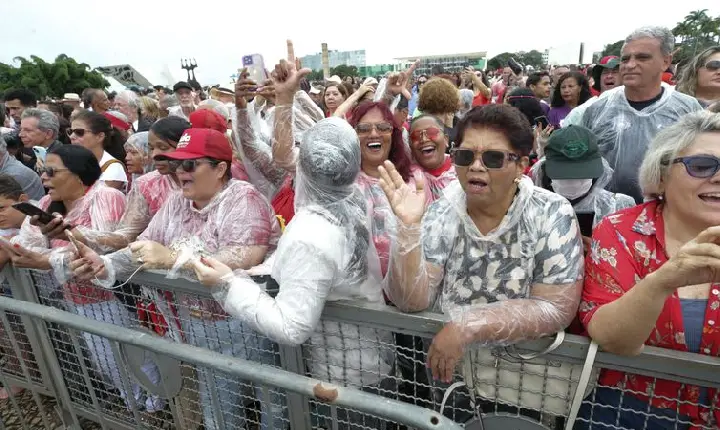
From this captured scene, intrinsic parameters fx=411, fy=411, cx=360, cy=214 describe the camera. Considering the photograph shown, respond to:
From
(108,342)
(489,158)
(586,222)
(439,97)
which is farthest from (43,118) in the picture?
(586,222)

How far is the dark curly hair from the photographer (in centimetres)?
400

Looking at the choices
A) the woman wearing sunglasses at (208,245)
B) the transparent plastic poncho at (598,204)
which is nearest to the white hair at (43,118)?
the woman wearing sunglasses at (208,245)

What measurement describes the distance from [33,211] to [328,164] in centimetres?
162

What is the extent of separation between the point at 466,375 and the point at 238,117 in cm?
242

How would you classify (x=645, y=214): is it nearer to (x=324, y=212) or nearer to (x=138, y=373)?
(x=324, y=212)

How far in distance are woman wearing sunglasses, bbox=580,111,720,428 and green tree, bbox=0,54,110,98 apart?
42.0 m

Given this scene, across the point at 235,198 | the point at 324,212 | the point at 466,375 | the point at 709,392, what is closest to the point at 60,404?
the point at 235,198

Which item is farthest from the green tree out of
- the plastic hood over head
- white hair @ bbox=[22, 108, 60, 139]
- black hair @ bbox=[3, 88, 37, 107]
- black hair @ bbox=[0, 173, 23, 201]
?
the plastic hood over head

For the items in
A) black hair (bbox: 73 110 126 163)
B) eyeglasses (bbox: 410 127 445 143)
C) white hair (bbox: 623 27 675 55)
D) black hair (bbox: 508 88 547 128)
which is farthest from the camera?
black hair (bbox: 508 88 547 128)

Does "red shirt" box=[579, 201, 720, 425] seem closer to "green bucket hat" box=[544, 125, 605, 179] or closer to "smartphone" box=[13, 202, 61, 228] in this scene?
"green bucket hat" box=[544, 125, 605, 179]

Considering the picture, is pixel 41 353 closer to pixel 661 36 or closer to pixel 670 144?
pixel 670 144

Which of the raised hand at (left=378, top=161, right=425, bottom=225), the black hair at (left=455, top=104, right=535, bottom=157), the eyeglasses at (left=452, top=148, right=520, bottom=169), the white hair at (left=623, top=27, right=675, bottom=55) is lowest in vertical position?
the raised hand at (left=378, top=161, right=425, bottom=225)

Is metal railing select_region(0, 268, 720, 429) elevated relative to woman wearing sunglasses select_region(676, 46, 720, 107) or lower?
lower

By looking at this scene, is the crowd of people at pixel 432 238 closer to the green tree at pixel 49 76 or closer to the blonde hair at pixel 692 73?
the blonde hair at pixel 692 73
